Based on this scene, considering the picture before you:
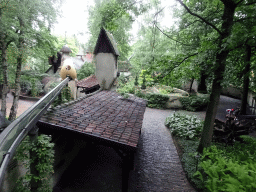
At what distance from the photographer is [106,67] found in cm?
1009

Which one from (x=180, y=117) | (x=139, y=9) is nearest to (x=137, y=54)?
(x=180, y=117)

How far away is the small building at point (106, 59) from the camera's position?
976cm

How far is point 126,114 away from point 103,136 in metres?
2.12

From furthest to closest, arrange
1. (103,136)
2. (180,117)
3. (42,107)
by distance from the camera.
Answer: (180,117) < (103,136) < (42,107)

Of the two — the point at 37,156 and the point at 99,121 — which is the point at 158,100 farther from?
the point at 37,156

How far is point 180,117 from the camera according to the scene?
1172 cm

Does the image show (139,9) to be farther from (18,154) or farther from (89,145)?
(89,145)

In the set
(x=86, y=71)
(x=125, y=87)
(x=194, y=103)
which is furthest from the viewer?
(x=86, y=71)

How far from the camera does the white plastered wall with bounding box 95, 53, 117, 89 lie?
995 centimetres

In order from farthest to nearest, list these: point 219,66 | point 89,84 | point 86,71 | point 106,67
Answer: point 86,71
point 89,84
point 106,67
point 219,66

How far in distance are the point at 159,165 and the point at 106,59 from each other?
759 centimetres

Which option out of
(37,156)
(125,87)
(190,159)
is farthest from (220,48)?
(37,156)

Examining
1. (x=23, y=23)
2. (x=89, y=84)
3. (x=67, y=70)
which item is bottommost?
(x=89, y=84)

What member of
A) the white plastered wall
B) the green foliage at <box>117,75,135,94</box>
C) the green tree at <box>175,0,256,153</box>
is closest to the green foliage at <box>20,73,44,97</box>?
the green foliage at <box>117,75,135,94</box>
